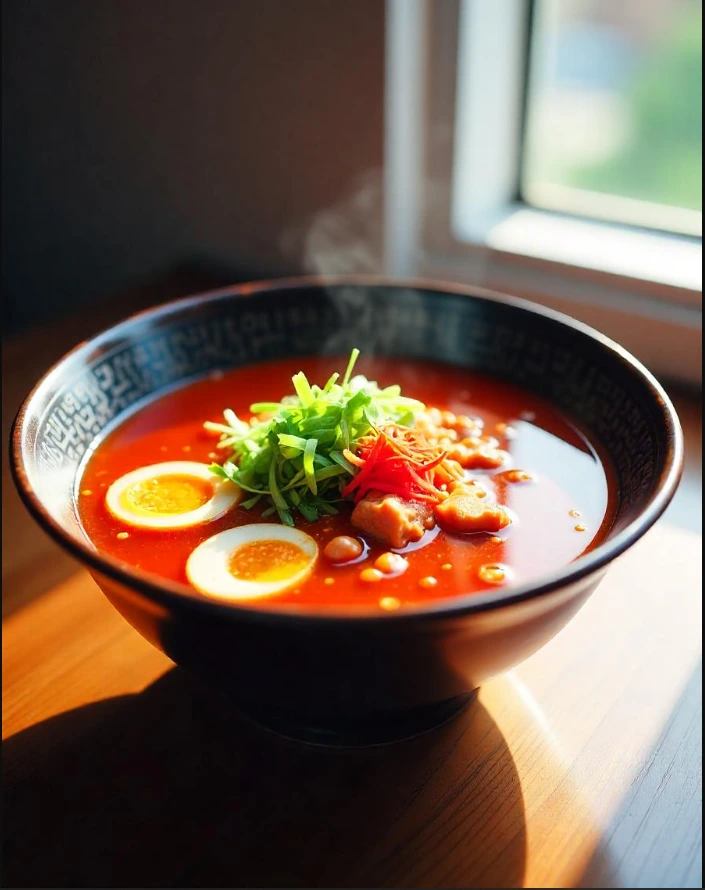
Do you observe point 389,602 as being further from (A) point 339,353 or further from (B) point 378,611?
(A) point 339,353

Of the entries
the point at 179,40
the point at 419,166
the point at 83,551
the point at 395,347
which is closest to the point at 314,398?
the point at 395,347

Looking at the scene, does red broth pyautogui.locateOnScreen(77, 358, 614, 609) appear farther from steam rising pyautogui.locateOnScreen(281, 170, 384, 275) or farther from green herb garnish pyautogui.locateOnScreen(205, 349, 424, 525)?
steam rising pyautogui.locateOnScreen(281, 170, 384, 275)

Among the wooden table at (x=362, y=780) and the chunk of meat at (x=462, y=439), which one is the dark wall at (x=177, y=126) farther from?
the wooden table at (x=362, y=780)

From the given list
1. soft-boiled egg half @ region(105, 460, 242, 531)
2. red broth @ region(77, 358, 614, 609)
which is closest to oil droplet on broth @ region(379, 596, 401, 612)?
red broth @ region(77, 358, 614, 609)

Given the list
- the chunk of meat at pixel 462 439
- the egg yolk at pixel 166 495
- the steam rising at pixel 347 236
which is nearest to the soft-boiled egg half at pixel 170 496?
the egg yolk at pixel 166 495

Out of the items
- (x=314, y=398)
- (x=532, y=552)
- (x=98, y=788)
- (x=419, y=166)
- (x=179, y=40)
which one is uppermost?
(x=179, y=40)

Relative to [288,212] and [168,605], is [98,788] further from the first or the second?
[288,212]
